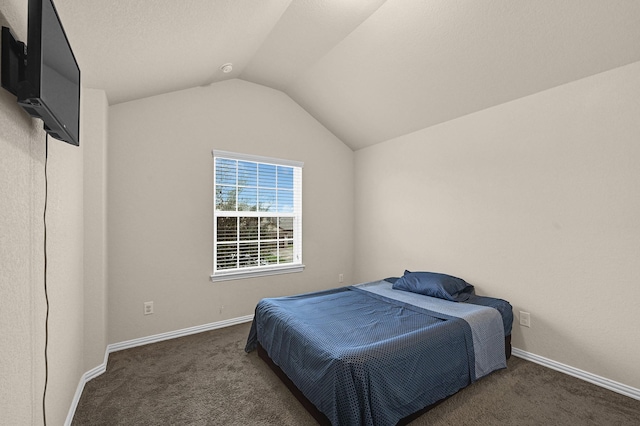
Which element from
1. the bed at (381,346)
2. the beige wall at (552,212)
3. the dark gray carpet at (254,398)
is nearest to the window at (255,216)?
the bed at (381,346)

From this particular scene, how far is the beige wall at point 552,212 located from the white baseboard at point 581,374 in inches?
1.6

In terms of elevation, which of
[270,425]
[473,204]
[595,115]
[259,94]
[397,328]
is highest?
[259,94]

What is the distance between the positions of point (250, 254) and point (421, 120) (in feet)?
8.74

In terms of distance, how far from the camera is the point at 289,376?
80.0 inches

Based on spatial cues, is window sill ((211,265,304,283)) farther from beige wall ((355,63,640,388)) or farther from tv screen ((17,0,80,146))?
tv screen ((17,0,80,146))

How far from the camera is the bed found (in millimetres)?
1628

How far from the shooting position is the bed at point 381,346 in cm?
163

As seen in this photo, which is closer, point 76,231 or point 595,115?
point 76,231

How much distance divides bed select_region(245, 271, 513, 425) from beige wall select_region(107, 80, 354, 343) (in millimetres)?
978

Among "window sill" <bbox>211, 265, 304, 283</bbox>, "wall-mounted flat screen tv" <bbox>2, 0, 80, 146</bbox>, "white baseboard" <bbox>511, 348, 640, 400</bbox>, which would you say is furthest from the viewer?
"window sill" <bbox>211, 265, 304, 283</bbox>

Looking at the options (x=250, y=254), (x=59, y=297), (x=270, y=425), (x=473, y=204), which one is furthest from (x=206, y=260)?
(x=473, y=204)

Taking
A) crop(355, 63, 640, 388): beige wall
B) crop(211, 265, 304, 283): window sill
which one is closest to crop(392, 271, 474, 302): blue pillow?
crop(355, 63, 640, 388): beige wall

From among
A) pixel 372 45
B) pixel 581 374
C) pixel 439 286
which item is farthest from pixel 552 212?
pixel 372 45

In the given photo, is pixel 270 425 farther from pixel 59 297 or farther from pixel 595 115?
pixel 595 115
